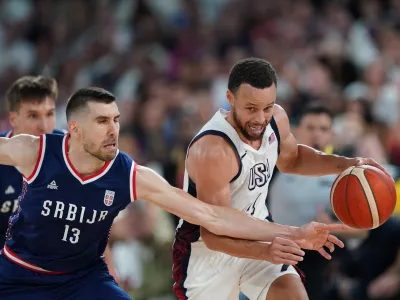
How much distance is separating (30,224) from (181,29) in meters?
8.46

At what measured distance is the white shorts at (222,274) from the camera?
574 centimetres

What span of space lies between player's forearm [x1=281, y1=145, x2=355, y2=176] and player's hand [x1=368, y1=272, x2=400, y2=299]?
285 centimetres

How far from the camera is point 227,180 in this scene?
5.43 m

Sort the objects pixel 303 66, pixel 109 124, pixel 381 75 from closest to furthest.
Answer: pixel 109 124 < pixel 381 75 < pixel 303 66

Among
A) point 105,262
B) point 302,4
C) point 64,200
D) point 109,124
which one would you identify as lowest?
point 105,262

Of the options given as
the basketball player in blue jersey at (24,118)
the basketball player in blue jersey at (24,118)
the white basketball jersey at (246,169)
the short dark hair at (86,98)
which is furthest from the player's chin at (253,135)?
the basketball player in blue jersey at (24,118)

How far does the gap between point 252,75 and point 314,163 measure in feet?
3.76

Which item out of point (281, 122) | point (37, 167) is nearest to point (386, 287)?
point (281, 122)

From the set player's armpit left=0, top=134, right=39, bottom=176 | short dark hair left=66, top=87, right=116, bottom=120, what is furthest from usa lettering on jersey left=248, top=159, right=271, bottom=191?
player's armpit left=0, top=134, right=39, bottom=176

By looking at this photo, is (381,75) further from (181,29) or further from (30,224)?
(30,224)

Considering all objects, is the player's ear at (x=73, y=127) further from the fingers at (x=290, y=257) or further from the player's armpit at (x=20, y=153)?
the fingers at (x=290, y=257)

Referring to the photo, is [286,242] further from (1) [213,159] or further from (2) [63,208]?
(2) [63,208]

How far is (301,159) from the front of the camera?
6.30 m

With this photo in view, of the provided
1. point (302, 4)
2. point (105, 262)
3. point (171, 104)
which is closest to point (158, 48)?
point (171, 104)
